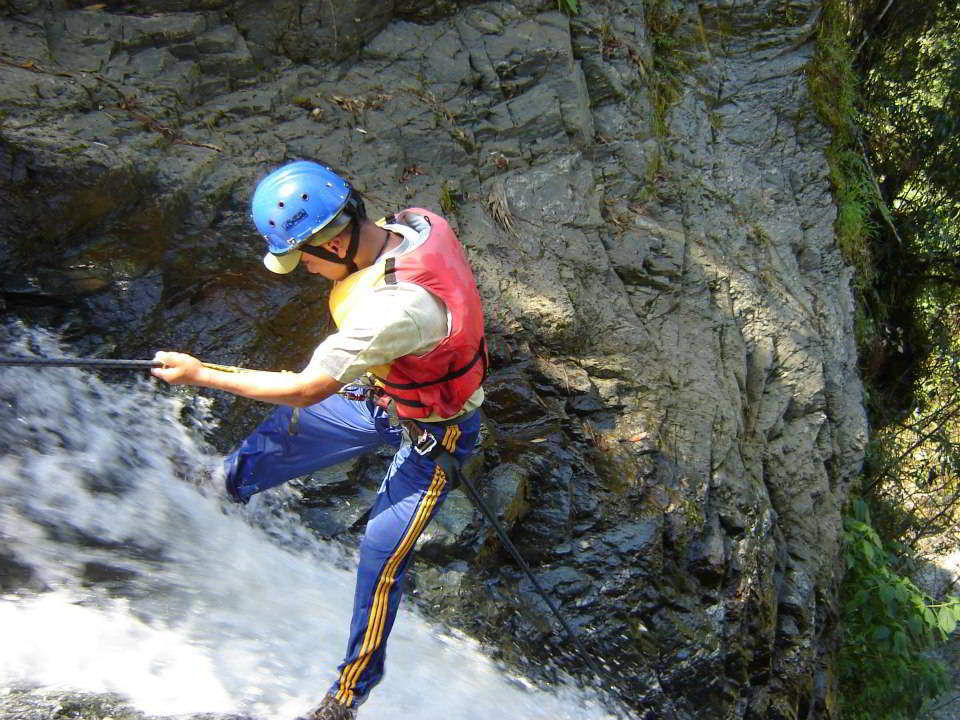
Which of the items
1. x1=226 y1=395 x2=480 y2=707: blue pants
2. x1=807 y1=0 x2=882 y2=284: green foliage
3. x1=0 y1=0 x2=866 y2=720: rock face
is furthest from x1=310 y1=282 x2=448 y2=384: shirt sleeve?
x1=807 y1=0 x2=882 y2=284: green foliage

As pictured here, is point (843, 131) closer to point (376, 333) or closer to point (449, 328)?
point (449, 328)

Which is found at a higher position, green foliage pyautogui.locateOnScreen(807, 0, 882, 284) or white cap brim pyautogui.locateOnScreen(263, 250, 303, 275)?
green foliage pyautogui.locateOnScreen(807, 0, 882, 284)

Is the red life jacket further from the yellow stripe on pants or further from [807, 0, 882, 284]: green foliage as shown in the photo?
[807, 0, 882, 284]: green foliage

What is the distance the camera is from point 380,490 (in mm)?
3436

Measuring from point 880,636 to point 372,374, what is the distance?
456 cm

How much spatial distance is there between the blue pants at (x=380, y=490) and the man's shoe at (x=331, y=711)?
0.03 metres

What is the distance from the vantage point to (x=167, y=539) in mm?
3887

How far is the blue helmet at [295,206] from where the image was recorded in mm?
2928

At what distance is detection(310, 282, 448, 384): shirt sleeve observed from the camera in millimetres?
2785

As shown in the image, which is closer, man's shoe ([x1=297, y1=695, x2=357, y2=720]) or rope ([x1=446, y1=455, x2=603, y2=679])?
man's shoe ([x1=297, y1=695, x2=357, y2=720])

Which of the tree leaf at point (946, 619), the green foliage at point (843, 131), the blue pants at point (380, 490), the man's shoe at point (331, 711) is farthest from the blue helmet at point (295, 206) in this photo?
the green foliage at point (843, 131)

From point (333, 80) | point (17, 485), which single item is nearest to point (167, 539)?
point (17, 485)

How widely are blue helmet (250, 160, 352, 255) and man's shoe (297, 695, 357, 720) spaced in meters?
1.67

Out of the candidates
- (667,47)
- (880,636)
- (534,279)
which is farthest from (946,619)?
(667,47)
